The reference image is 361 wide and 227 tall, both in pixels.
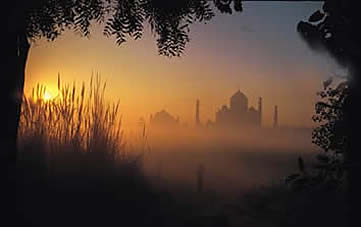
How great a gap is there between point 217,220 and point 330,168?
4.69 ft

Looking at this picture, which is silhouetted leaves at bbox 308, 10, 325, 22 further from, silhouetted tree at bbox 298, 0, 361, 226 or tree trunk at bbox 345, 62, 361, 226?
tree trunk at bbox 345, 62, 361, 226

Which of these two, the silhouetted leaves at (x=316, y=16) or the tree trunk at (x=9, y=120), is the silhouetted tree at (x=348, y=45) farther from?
the tree trunk at (x=9, y=120)

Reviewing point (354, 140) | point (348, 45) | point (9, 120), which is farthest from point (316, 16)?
point (9, 120)

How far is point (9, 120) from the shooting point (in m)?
2.38

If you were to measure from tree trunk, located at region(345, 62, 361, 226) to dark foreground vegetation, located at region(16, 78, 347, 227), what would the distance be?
23 centimetres

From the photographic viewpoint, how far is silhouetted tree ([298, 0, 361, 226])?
6.24 ft

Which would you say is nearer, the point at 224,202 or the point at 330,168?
the point at 330,168

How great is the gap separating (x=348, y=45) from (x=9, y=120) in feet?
5.67

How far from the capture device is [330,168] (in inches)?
78.7

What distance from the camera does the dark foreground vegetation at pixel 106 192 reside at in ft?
9.88

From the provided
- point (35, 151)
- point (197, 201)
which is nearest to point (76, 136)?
point (35, 151)

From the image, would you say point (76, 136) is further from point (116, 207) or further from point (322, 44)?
point (322, 44)

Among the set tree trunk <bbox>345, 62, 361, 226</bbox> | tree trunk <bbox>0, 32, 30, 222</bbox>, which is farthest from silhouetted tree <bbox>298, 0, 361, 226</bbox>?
tree trunk <bbox>0, 32, 30, 222</bbox>

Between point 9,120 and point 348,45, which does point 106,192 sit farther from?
point 348,45
